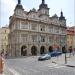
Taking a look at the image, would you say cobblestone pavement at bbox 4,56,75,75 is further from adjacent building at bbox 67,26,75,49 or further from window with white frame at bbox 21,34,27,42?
adjacent building at bbox 67,26,75,49

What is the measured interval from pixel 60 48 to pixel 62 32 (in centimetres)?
603

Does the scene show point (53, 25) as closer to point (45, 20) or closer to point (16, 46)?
point (45, 20)

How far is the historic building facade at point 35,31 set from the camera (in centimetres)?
6856

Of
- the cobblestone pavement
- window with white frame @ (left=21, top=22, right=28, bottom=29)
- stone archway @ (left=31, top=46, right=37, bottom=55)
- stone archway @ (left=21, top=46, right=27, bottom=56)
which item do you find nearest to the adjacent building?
stone archway @ (left=31, top=46, right=37, bottom=55)

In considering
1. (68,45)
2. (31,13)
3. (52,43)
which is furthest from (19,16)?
(68,45)

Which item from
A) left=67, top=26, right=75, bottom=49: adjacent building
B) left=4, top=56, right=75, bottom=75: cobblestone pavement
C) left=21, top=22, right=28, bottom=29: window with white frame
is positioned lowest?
left=4, top=56, right=75, bottom=75: cobblestone pavement

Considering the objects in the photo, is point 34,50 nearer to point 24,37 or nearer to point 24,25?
point 24,37

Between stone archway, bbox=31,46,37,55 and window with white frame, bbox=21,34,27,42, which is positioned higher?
window with white frame, bbox=21,34,27,42

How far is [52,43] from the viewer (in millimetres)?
77875

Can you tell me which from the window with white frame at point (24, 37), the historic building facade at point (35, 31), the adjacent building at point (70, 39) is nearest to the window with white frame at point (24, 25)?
the historic building facade at point (35, 31)

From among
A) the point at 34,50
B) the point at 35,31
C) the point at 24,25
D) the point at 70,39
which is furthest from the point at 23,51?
the point at 70,39

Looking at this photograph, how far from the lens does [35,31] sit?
7256 cm

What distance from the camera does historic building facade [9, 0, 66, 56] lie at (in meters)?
68.6

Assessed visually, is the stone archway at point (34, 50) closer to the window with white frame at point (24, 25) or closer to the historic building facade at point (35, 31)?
the historic building facade at point (35, 31)
